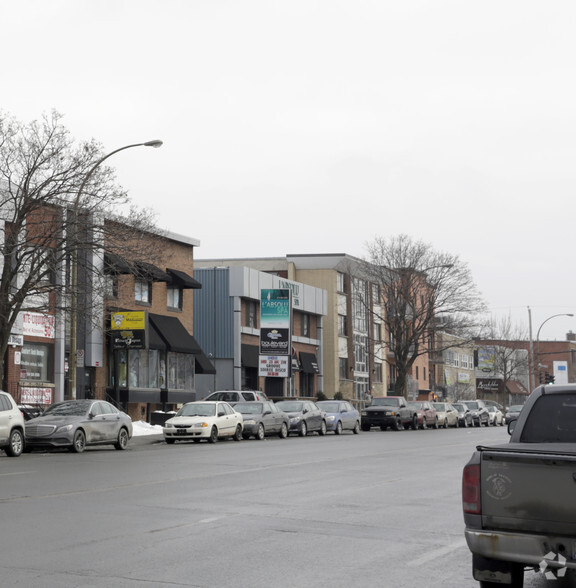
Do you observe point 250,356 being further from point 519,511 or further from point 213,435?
point 519,511

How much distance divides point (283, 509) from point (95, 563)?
476cm

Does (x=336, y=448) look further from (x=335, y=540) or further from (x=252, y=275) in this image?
(x=252, y=275)

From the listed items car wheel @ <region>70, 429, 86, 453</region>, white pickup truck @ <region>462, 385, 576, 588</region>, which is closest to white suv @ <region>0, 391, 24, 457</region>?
car wheel @ <region>70, 429, 86, 453</region>

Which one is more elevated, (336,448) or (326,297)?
(326,297)

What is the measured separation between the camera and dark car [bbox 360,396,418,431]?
50.8 metres

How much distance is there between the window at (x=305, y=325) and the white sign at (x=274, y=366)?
49.9ft

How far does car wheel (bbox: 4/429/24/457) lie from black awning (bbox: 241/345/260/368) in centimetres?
3202

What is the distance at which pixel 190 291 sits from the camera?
5047 centimetres

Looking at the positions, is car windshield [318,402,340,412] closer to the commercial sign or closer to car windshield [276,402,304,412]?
car windshield [276,402,304,412]

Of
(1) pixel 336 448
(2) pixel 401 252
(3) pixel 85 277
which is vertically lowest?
(1) pixel 336 448

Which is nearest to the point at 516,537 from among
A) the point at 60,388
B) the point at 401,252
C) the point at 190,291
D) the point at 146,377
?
the point at 60,388

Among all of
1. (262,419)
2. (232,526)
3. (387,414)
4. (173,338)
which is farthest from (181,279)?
(232,526)

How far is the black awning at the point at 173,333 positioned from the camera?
4528 centimetres

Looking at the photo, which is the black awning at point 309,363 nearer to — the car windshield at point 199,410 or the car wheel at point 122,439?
the car windshield at point 199,410
